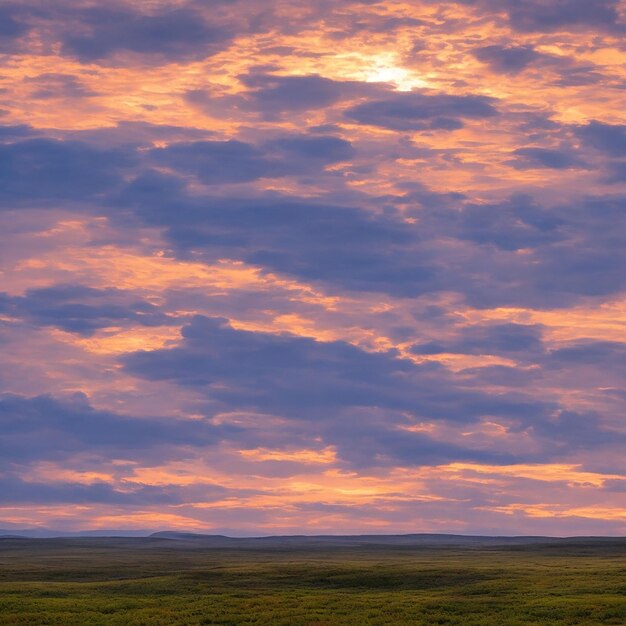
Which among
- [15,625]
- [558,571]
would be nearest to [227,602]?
[15,625]

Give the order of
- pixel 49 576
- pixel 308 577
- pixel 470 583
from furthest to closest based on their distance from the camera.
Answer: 1. pixel 49 576
2. pixel 308 577
3. pixel 470 583

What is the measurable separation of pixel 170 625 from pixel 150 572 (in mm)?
44613

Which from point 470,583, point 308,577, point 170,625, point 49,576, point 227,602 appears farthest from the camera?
point 49,576

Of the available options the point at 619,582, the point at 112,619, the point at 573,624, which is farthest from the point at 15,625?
the point at 619,582

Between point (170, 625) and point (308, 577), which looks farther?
point (308, 577)

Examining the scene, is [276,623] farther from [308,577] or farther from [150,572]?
[150,572]

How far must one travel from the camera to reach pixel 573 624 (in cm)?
5262

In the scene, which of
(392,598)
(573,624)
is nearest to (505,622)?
(573,624)

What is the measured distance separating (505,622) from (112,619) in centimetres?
2320

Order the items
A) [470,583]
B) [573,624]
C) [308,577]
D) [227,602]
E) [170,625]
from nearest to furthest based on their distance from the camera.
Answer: [573,624]
[170,625]
[227,602]
[470,583]
[308,577]

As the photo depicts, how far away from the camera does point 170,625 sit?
56.7 meters

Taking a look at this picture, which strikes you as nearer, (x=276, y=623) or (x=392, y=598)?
(x=276, y=623)

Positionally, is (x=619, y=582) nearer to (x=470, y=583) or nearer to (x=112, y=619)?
(x=470, y=583)

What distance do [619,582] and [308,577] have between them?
79.0 ft
